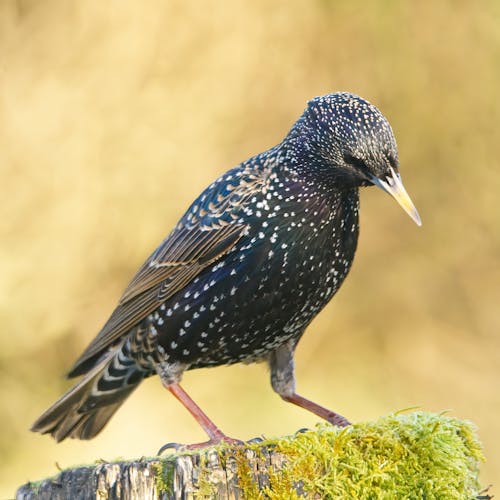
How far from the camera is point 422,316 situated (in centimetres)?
635

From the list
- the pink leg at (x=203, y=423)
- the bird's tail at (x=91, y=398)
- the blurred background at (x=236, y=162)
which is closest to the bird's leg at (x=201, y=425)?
the pink leg at (x=203, y=423)

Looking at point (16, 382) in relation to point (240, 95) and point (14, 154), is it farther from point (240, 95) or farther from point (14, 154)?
point (240, 95)

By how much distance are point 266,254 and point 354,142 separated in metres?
0.53

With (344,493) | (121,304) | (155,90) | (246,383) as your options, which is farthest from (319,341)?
(344,493)

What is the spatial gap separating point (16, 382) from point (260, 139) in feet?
7.30

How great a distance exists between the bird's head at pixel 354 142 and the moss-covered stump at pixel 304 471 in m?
0.78

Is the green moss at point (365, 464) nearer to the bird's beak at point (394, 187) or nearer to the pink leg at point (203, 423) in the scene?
the pink leg at point (203, 423)

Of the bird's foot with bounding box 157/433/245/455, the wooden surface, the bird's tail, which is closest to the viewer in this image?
the wooden surface

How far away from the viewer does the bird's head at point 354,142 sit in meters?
3.47

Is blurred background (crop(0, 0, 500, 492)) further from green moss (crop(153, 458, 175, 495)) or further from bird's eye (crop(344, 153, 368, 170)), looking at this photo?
green moss (crop(153, 458, 175, 495))

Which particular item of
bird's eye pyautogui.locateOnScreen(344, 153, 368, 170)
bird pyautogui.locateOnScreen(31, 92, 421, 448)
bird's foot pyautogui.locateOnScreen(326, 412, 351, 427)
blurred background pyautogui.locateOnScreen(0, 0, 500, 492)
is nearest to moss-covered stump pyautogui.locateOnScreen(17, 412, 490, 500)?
bird pyautogui.locateOnScreen(31, 92, 421, 448)

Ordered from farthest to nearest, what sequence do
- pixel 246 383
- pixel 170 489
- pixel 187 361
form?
pixel 246 383 → pixel 187 361 → pixel 170 489

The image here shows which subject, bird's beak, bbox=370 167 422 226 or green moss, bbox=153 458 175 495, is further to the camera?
bird's beak, bbox=370 167 422 226

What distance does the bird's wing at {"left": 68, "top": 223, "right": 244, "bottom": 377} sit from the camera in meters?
3.84
